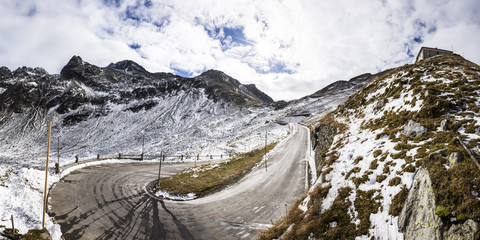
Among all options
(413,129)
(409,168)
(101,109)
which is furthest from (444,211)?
(101,109)

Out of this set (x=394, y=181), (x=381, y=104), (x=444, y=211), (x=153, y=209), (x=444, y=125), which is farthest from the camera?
(x=381, y=104)

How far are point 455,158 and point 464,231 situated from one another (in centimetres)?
320

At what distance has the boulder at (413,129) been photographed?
462 inches

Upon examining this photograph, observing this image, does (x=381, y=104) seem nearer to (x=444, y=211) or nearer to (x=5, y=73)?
(x=444, y=211)

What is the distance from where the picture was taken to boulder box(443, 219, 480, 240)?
5767 millimetres

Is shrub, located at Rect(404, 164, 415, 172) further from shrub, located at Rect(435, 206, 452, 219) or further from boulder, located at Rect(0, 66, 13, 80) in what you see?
boulder, located at Rect(0, 66, 13, 80)

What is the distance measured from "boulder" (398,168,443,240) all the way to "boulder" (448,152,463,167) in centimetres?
87

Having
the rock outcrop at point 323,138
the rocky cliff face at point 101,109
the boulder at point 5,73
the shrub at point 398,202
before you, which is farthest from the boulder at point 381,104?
the boulder at point 5,73

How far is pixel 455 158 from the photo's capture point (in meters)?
7.91

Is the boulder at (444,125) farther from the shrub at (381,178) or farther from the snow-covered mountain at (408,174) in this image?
the shrub at (381,178)

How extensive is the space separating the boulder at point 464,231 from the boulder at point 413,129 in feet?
23.1

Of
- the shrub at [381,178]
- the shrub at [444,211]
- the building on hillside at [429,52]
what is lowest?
the shrub at [444,211]

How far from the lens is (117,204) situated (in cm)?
1709

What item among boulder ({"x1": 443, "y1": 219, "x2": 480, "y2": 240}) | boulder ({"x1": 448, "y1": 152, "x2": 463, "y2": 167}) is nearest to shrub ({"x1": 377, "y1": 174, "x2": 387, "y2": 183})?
boulder ({"x1": 448, "y1": 152, "x2": 463, "y2": 167})
